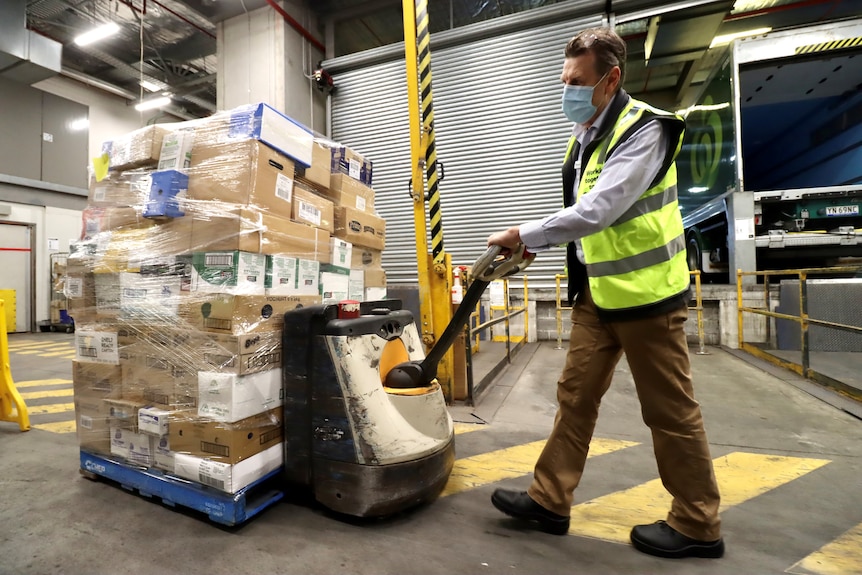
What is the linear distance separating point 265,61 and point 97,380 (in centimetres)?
631

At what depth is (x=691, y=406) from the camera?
4.61 ft

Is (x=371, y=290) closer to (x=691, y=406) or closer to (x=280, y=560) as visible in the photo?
(x=280, y=560)

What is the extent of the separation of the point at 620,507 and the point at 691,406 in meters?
0.71

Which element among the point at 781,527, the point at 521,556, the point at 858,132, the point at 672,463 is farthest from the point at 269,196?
the point at 858,132

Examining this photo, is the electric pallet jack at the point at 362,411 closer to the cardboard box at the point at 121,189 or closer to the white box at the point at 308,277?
the white box at the point at 308,277

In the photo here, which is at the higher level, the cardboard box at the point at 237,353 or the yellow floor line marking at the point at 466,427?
the cardboard box at the point at 237,353

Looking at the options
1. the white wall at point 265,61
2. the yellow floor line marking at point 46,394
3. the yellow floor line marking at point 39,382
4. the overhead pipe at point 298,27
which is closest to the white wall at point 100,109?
the white wall at point 265,61

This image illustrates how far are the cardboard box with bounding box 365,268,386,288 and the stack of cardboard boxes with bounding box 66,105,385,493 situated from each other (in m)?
0.50

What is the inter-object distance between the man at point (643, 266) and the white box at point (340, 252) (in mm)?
1060

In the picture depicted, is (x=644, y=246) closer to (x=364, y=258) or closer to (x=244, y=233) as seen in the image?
(x=244, y=233)

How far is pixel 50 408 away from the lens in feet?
11.8

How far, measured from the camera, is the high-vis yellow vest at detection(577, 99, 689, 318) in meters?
1.39

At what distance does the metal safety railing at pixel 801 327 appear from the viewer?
347 centimetres

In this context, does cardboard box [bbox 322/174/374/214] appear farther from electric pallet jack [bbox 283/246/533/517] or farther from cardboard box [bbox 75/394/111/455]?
cardboard box [bbox 75/394/111/455]
